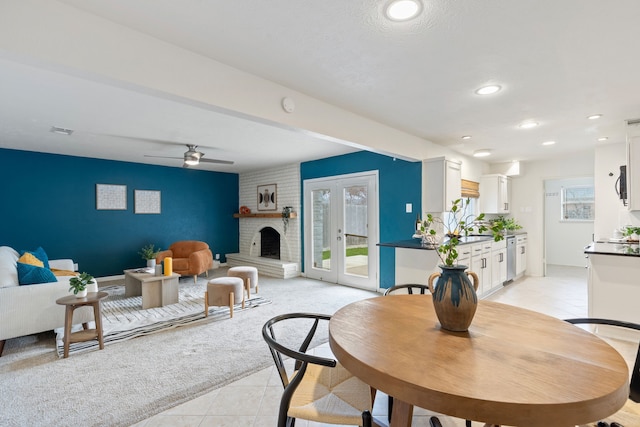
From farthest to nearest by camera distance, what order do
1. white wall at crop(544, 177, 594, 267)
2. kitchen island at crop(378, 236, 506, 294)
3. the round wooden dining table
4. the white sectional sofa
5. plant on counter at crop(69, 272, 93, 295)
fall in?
white wall at crop(544, 177, 594, 267)
kitchen island at crop(378, 236, 506, 294)
plant on counter at crop(69, 272, 93, 295)
the white sectional sofa
the round wooden dining table

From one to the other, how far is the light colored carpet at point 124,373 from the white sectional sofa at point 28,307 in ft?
0.70

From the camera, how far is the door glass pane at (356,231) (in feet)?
17.0

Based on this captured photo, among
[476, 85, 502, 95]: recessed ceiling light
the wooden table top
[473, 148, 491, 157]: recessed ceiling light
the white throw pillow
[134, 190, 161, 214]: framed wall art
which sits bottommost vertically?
the wooden table top

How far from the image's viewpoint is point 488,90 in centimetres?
262

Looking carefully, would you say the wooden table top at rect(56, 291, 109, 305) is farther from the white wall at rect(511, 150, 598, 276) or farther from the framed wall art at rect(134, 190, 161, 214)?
the white wall at rect(511, 150, 598, 276)

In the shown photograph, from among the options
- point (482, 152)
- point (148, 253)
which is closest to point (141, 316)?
point (148, 253)

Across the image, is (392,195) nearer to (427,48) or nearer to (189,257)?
(427,48)

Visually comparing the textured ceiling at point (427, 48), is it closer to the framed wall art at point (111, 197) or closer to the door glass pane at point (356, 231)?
the door glass pane at point (356, 231)

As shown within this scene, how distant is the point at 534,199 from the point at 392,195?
131 inches

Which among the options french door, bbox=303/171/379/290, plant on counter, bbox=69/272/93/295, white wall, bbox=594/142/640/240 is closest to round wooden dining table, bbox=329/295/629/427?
plant on counter, bbox=69/272/93/295

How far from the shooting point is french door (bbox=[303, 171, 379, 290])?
509 centimetres

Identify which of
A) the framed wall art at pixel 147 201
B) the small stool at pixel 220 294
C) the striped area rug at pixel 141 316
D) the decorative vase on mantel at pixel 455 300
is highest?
the framed wall art at pixel 147 201

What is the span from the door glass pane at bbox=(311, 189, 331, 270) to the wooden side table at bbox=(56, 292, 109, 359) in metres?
3.59

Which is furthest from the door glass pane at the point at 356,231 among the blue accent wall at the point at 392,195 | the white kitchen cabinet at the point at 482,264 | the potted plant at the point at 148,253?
the potted plant at the point at 148,253
